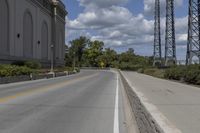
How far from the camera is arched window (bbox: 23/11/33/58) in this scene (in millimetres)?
72662

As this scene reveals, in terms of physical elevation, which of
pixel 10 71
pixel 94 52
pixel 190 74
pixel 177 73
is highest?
pixel 94 52

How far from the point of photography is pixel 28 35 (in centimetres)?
7544

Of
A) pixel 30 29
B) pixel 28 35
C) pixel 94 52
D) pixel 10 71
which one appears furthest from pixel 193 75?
pixel 94 52

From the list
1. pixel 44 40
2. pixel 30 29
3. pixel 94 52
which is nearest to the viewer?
pixel 30 29

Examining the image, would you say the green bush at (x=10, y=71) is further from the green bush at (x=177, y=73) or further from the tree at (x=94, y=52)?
the tree at (x=94, y=52)

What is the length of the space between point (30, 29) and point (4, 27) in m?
15.9

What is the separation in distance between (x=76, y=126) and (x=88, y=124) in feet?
1.87

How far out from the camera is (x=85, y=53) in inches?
7781

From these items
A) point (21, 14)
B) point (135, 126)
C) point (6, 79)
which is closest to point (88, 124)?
point (135, 126)

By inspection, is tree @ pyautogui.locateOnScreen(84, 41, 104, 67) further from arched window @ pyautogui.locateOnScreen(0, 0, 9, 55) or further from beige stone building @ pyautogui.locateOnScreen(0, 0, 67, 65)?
arched window @ pyautogui.locateOnScreen(0, 0, 9, 55)

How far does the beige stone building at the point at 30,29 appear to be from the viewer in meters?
61.6

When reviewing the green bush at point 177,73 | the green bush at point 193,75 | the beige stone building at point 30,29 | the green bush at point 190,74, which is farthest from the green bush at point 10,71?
the green bush at point 193,75

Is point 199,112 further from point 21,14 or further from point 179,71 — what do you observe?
point 21,14

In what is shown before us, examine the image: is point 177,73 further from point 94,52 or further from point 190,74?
point 94,52
